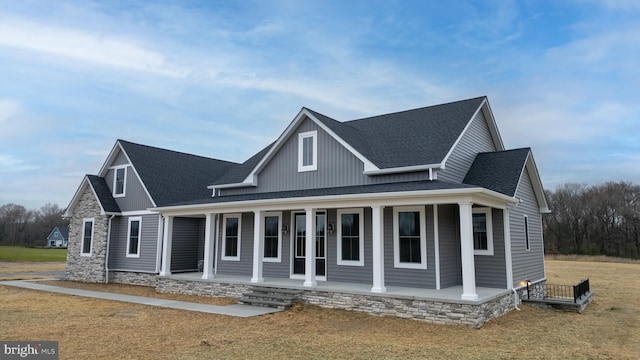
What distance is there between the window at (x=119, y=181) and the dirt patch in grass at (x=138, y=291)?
439cm

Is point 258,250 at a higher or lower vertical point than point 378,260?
higher

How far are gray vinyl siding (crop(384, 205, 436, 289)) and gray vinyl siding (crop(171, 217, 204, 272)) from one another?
1012 centimetres

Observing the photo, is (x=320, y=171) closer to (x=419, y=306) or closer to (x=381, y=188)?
(x=381, y=188)

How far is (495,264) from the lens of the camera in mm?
11742

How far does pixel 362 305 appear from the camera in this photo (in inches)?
410

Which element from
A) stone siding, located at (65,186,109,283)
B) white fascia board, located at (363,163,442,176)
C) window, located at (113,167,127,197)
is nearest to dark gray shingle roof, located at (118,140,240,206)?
window, located at (113,167,127,197)

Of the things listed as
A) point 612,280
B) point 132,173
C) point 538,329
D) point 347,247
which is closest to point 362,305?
point 347,247

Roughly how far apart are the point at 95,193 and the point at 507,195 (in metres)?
18.0

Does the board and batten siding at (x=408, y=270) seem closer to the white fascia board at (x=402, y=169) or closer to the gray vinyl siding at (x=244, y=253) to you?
the white fascia board at (x=402, y=169)

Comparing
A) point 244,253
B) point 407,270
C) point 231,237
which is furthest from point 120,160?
point 407,270

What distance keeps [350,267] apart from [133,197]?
11673 millimetres

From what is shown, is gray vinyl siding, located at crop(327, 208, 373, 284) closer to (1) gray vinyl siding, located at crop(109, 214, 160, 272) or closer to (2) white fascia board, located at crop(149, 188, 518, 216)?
(2) white fascia board, located at crop(149, 188, 518, 216)

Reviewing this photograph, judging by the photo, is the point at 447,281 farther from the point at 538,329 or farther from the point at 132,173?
the point at 132,173

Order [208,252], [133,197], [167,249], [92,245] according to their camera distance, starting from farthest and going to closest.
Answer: [92,245], [133,197], [167,249], [208,252]
